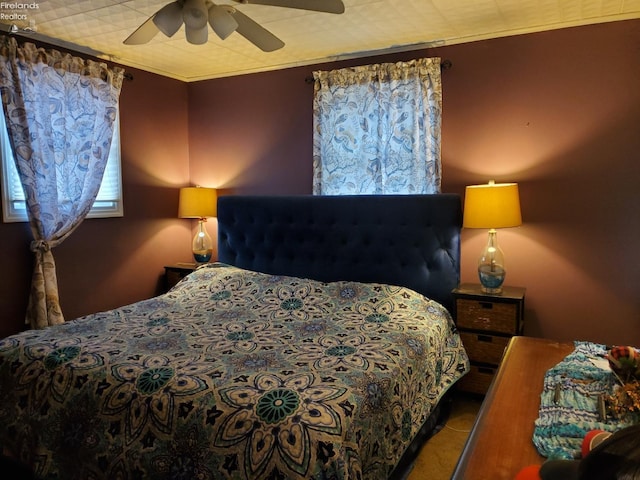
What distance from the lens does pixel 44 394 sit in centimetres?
192

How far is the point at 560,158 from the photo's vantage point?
2.99 m

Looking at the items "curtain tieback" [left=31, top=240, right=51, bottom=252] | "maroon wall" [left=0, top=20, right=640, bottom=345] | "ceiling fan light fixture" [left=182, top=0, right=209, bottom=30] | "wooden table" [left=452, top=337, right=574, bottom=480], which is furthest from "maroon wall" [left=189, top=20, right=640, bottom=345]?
"curtain tieback" [left=31, top=240, right=51, bottom=252]

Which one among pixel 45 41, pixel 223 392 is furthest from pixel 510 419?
pixel 45 41

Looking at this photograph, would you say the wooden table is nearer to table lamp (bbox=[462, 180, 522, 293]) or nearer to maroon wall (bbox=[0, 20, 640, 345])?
table lamp (bbox=[462, 180, 522, 293])

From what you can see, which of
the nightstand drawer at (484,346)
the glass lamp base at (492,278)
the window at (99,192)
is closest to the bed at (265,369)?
the nightstand drawer at (484,346)

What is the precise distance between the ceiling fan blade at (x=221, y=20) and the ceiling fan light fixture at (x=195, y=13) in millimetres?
30

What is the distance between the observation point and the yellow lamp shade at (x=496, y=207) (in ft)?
9.27

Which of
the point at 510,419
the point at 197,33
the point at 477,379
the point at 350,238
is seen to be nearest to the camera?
the point at 510,419

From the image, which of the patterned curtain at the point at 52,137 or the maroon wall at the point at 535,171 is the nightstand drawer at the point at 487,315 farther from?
the patterned curtain at the point at 52,137

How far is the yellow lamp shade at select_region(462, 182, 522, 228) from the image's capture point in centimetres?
282

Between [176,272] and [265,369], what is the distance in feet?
7.81

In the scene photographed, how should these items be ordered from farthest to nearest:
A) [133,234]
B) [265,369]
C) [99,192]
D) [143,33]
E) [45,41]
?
[133,234] < [99,192] < [45,41] < [143,33] < [265,369]
